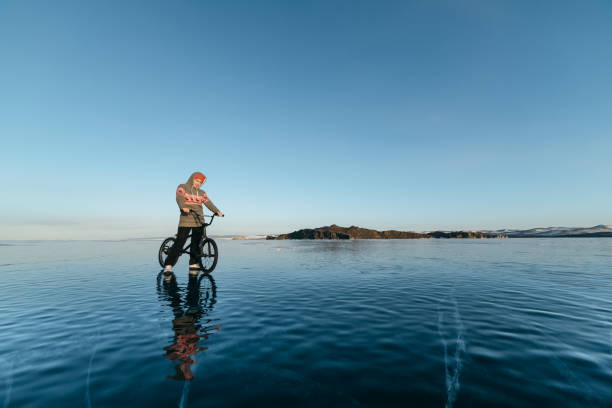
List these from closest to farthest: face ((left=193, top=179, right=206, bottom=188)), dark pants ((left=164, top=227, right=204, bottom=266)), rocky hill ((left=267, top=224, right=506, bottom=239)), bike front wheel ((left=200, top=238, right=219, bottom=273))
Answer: dark pants ((left=164, top=227, right=204, bottom=266)) → face ((left=193, top=179, right=206, bottom=188)) → bike front wheel ((left=200, top=238, right=219, bottom=273)) → rocky hill ((left=267, top=224, right=506, bottom=239))

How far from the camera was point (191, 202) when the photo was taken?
42.5 feet

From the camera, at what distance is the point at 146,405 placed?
2896 mm

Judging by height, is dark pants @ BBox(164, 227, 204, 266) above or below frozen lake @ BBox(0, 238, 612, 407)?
above

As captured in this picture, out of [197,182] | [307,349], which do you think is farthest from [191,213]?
[307,349]

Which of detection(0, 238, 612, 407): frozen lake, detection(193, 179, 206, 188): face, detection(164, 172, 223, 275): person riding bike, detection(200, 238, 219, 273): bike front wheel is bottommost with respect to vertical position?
detection(0, 238, 612, 407): frozen lake

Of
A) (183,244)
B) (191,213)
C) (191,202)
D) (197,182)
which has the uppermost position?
(197,182)

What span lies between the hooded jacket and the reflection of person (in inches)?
147

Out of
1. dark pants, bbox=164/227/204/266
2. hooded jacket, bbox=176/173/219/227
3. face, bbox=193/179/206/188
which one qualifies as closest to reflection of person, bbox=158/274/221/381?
dark pants, bbox=164/227/204/266

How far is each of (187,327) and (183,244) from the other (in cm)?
839

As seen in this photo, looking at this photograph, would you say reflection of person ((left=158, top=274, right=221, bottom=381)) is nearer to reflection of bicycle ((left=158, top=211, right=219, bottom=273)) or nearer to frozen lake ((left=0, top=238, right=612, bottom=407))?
frozen lake ((left=0, top=238, right=612, bottom=407))

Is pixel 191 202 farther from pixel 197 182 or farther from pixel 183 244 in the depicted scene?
pixel 183 244

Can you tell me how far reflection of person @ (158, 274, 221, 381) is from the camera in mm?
4011

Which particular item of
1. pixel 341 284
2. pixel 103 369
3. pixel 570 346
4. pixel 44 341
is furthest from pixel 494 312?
pixel 44 341

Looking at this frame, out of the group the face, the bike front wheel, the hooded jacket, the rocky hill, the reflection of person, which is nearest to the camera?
the reflection of person
